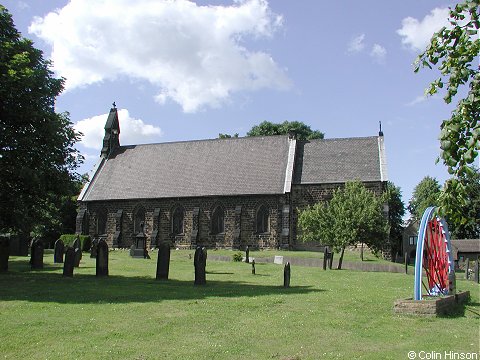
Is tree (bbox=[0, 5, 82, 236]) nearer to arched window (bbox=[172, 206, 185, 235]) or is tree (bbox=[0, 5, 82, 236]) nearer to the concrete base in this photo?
the concrete base

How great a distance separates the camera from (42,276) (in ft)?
63.7

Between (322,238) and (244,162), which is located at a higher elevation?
(244,162)

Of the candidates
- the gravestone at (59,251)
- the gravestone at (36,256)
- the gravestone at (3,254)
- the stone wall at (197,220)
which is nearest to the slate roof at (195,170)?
the stone wall at (197,220)

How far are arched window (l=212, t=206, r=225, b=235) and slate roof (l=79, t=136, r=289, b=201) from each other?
4.96ft

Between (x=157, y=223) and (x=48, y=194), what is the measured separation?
23.4 m

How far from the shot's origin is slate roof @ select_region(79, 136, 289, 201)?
41.8 metres

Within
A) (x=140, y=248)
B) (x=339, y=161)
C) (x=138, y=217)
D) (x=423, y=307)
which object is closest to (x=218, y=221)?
(x=138, y=217)

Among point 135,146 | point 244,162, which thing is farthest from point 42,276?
point 135,146

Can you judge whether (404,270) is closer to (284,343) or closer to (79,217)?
(284,343)

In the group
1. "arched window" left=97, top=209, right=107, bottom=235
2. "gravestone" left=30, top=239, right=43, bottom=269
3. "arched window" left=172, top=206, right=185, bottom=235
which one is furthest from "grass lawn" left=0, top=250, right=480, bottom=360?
"arched window" left=97, top=209, right=107, bottom=235

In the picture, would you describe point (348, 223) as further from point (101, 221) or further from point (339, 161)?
point (101, 221)

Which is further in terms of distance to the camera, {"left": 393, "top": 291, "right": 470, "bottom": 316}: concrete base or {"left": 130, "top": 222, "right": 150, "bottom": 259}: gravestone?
{"left": 130, "top": 222, "right": 150, "bottom": 259}: gravestone

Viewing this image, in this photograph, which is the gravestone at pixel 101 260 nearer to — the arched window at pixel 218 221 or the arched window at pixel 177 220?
the arched window at pixel 218 221

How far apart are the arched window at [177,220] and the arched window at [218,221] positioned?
9.72ft
